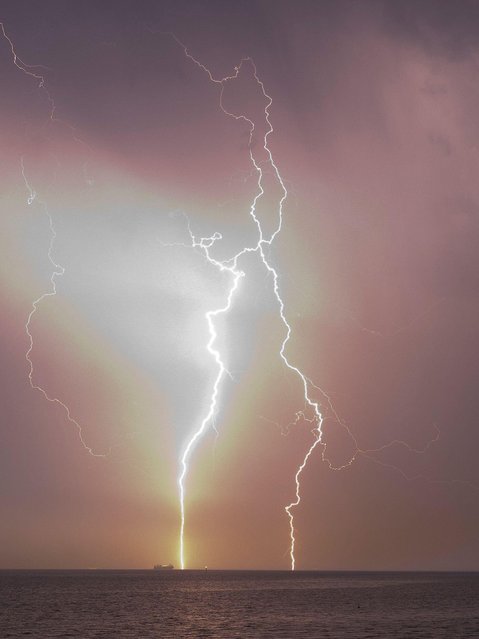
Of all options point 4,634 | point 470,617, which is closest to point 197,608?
point 470,617

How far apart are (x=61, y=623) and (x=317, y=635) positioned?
1527cm

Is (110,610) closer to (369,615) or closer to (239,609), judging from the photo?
(239,609)

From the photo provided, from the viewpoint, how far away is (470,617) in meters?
49.6

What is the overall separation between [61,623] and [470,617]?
24276mm

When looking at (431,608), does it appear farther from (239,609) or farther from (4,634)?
(4,634)

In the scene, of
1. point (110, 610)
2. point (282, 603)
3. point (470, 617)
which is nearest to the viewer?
point (470, 617)

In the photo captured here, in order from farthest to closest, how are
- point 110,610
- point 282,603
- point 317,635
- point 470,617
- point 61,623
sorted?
point 282,603 < point 110,610 < point 470,617 < point 61,623 < point 317,635

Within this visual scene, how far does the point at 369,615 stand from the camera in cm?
5078

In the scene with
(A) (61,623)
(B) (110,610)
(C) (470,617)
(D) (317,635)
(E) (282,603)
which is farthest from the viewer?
(E) (282,603)

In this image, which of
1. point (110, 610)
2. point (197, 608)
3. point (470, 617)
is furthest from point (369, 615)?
point (110, 610)

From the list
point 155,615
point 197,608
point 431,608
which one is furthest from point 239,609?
point 431,608

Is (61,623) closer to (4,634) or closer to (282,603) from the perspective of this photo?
(4,634)

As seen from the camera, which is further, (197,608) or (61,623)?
(197,608)

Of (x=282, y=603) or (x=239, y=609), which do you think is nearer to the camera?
(x=239, y=609)
